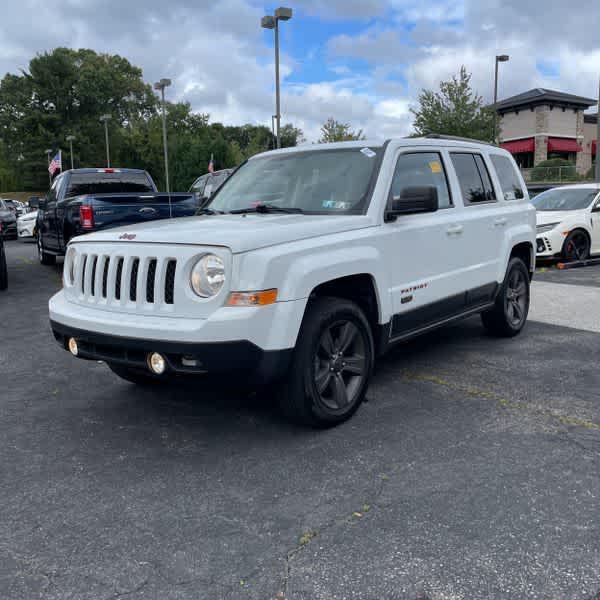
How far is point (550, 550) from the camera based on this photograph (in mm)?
2762

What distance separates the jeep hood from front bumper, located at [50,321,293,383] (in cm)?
55

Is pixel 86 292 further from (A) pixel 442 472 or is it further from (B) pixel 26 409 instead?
(A) pixel 442 472

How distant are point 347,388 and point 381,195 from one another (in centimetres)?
136

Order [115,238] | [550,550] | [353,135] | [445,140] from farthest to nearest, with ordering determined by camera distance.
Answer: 1. [353,135]
2. [445,140]
3. [115,238]
4. [550,550]

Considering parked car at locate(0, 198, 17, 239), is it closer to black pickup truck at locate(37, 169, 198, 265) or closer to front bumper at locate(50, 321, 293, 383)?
black pickup truck at locate(37, 169, 198, 265)

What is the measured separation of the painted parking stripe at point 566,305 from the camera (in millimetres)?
7355

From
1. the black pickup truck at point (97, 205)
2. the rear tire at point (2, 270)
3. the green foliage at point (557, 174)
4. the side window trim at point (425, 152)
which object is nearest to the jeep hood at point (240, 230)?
the side window trim at point (425, 152)

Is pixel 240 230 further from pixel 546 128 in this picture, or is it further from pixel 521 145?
pixel 521 145

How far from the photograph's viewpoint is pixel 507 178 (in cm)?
651

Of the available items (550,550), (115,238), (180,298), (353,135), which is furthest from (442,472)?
(353,135)

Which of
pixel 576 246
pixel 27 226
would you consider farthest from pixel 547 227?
pixel 27 226

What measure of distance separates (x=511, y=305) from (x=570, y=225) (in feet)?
21.7

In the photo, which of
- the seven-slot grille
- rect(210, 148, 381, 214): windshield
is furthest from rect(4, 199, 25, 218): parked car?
the seven-slot grille

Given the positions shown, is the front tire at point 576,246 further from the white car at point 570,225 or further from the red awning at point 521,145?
the red awning at point 521,145
